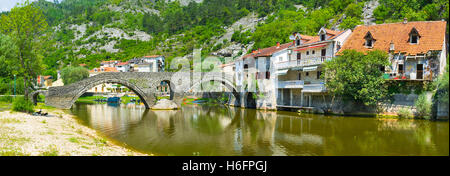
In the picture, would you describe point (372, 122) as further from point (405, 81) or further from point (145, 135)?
point (145, 135)

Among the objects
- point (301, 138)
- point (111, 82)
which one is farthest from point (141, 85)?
point (301, 138)

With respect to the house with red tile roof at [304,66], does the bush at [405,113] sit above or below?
below

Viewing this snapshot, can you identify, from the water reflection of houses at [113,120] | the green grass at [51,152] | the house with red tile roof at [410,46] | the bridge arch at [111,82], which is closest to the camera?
the green grass at [51,152]

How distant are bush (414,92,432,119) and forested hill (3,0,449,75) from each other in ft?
107

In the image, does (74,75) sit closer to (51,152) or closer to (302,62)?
(302,62)

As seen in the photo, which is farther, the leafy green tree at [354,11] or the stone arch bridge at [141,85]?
the leafy green tree at [354,11]

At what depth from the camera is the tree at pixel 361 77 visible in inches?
985

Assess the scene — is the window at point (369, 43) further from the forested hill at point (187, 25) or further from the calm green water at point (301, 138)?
the forested hill at point (187, 25)

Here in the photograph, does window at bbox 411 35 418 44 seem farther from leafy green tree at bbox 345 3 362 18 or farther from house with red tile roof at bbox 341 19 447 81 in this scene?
leafy green tree at bbox 345 3 362 18

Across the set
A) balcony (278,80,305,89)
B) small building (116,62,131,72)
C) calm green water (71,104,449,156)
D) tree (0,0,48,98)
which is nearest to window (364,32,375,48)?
balcony (278,80,305,89)

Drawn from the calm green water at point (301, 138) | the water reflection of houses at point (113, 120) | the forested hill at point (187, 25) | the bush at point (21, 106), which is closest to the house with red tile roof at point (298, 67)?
the calm green water at point (301, 138)

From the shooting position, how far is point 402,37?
88.0ft

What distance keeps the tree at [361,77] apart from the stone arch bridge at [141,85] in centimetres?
1847

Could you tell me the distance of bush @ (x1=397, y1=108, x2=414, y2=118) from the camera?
23.7 meters
